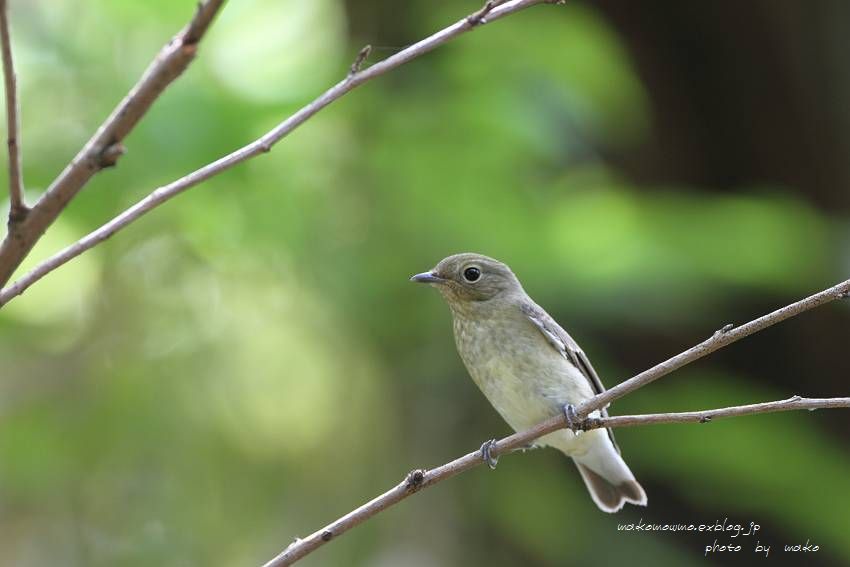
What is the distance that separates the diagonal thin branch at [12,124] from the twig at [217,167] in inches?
6.2

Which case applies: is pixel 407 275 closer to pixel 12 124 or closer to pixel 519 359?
pixel 519 359

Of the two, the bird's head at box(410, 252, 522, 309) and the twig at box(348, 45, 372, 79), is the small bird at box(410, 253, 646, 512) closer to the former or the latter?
the bird's head at box(410, 252, 522, 309)

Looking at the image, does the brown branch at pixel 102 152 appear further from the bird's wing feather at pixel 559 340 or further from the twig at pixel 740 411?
the bird's wing feather at pixel 559 340

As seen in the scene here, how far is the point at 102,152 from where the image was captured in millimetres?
1759

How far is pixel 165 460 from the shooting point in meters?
6.75

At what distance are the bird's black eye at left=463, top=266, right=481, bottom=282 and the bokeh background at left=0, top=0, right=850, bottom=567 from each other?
0.65 metres

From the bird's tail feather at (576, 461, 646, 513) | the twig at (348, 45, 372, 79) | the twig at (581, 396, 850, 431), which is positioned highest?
the twig at (348, 45, 372, 79)

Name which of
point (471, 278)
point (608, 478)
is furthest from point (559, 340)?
point (608, 478)

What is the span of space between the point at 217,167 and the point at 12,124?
42 centimetres

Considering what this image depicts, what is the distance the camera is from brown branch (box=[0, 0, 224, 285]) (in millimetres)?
1700

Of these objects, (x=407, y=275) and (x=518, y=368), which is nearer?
(x=518, y=368)

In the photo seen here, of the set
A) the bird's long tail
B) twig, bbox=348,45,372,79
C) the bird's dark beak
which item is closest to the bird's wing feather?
the bird's long tail

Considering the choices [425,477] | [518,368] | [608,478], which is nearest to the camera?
[425,477]

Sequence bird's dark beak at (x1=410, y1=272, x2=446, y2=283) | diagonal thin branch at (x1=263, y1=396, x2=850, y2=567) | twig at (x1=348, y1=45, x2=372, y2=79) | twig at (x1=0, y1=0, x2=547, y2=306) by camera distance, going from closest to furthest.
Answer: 1. twig at (x1=0, y1=0, x2=547, y2=306)
2. twig at (x1=348, y1=45, x2=372, y2=79)
3. diagonal thin branch at (x1=263, y1=396, x2=850, y2=567)
4. bird's dark beak at (x1=410, y1=272, x2=446, y2=283)
